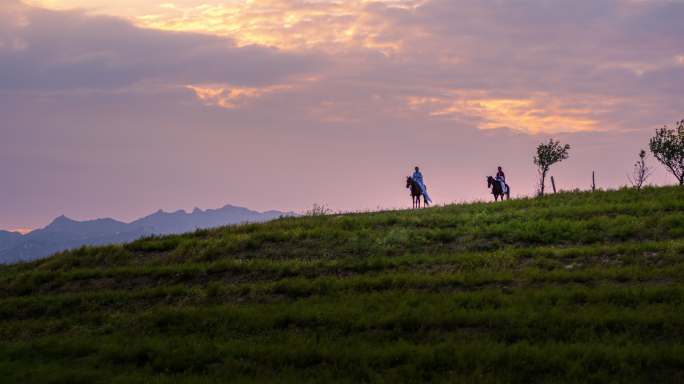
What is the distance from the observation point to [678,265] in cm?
A: 1770

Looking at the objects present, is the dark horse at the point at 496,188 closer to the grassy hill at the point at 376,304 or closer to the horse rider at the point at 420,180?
A: the horse rider at the point at 420,180

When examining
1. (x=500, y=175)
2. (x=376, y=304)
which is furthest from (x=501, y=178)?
(x=376, y=304)

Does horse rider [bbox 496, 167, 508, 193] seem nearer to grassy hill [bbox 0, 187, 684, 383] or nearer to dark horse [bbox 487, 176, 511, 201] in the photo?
dark horse [bbox 487, 176, 511, 201]

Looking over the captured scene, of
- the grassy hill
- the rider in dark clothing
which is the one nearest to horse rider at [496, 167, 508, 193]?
the rider in dark clothing

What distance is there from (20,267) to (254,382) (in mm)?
24197

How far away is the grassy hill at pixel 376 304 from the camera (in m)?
11.7

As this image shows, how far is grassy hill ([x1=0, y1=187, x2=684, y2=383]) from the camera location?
1167 centimetres

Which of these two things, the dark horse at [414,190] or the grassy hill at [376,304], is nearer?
the grassy hill at [376,304]

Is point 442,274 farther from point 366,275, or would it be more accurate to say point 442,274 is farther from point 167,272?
point 167,272

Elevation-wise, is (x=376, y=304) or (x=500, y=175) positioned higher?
(x=500, y=175)

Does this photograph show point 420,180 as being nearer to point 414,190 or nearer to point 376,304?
point 414,190

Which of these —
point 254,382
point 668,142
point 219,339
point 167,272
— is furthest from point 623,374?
point 668,142

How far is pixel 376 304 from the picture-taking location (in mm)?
15766

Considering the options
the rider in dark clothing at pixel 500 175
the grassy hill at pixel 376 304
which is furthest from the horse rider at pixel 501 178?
the grassy hill at pixel 376 304
